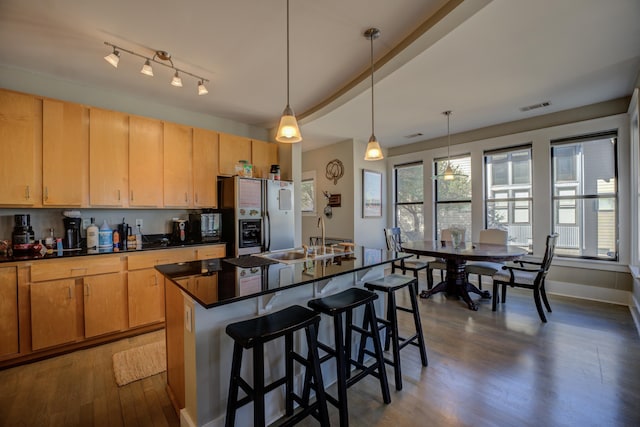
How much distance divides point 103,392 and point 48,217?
6.57 feet

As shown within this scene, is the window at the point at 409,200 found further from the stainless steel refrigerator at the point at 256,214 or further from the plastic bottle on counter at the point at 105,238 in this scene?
the plastic bottle on counter at the point at 105,238

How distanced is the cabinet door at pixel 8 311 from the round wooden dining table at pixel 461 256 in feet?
13.3

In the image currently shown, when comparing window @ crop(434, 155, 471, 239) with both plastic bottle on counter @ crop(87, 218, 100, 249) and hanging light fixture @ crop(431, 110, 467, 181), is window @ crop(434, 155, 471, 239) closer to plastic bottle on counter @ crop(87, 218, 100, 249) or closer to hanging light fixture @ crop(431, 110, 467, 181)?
hanging light fixture @ crop(431, 110, 467, 181)

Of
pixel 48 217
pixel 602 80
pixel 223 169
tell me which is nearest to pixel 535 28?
pixel 602 80

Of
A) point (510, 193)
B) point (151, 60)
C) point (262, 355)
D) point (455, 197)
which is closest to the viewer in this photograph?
point (262, 355)

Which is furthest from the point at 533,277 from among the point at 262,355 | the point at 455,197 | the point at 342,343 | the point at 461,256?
the point at 262,355

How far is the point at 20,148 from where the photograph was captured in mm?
2502

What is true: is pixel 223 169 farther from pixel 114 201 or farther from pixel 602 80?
pixel 602 80

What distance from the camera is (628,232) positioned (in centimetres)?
353

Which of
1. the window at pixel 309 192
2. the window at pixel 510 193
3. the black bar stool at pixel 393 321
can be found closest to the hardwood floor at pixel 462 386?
the black bar stool at pixel 393 321

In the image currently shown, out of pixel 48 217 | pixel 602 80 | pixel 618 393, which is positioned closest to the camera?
pixel 618 393

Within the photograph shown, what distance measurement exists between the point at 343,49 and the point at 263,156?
2216mm

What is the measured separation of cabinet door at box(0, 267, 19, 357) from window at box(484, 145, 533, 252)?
6.08m

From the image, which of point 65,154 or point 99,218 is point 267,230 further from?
point 65,154
